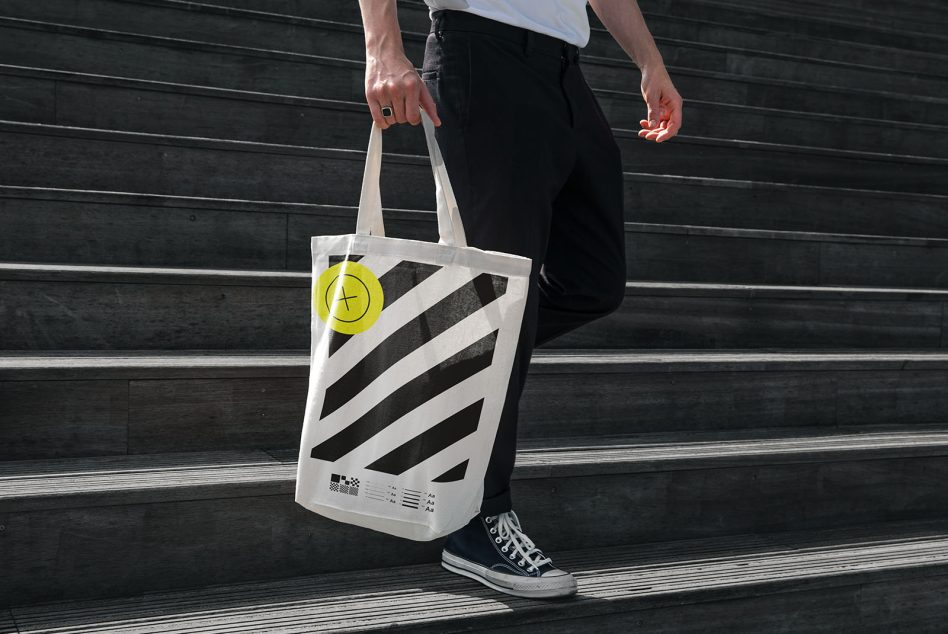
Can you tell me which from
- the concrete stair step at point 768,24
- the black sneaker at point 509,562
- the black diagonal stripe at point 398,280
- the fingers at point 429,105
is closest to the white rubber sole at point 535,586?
the black sneaker at point 509,562

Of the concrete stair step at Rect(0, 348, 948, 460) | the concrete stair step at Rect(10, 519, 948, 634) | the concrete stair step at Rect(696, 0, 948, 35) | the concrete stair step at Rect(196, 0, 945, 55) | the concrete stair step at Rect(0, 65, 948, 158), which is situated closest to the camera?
the concrete stair step at Rect(10, 519, 948, 634)

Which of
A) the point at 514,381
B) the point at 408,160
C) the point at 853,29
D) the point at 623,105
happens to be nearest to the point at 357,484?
the point at 514,381

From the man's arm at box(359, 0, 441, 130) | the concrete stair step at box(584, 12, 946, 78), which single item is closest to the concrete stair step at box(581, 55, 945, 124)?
the concrete stair step at box(584, 12, 946, 78)

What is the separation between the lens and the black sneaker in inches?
71.8

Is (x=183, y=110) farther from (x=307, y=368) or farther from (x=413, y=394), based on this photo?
(x=413, y=394)

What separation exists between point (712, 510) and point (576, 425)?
0.36 meters

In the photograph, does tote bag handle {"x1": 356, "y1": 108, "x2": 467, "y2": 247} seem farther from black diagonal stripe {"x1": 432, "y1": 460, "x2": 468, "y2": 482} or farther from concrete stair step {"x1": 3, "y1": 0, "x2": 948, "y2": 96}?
concrete stair step {"x1": 3, "y1": 0, "x2": 948, "y2": 96}

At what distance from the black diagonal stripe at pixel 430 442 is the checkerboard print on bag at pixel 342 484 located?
35 millimetres

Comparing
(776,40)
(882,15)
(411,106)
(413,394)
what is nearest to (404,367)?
(413,394)

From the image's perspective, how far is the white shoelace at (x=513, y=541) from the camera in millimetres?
1836

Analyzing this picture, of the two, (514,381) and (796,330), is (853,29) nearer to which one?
(796,330)

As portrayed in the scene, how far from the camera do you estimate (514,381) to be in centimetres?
180

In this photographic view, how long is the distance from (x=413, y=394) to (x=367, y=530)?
1.47 feet

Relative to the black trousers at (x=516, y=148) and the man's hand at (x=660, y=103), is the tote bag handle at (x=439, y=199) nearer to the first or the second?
the black trousers at (x=516, y=148)
